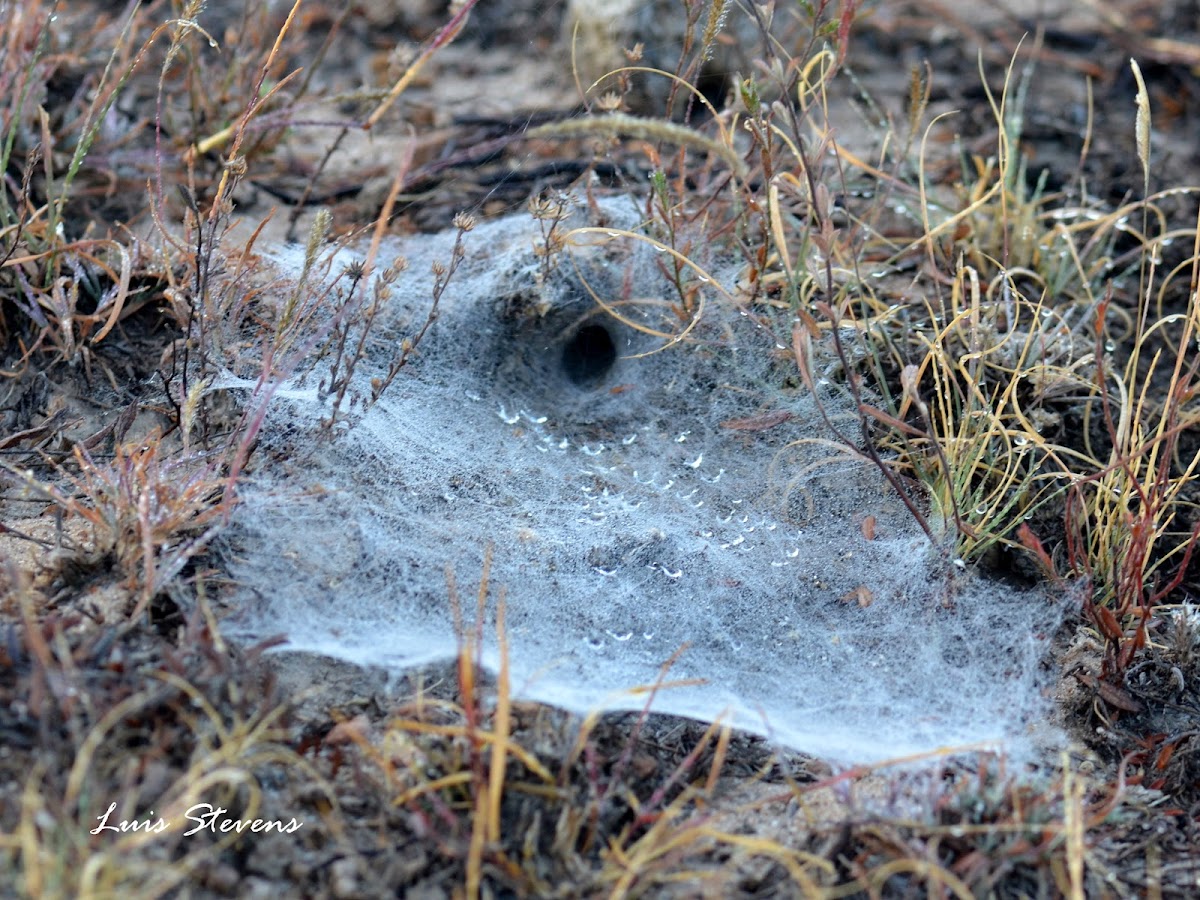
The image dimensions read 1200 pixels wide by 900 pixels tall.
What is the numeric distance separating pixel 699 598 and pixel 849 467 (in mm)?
606

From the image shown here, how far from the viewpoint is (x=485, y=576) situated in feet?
6.86

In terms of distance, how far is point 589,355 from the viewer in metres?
3.29

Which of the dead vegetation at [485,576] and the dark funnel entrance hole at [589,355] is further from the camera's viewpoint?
the dark funnel entrance hole at [589,355]

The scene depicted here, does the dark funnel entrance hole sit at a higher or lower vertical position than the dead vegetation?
lower

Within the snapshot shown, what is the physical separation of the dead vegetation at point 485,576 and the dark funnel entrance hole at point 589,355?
271 mm

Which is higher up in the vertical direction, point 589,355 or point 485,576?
point 485,576

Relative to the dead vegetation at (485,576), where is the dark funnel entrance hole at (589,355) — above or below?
below

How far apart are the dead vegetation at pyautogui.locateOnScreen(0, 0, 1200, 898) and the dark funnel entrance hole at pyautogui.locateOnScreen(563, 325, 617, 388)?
0.89 ft

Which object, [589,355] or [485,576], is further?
[589,355]

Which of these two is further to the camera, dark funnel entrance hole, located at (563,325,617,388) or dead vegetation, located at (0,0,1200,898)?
dark funnel entrance hole, located at (563,325,617,388)

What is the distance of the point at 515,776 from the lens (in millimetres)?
1819

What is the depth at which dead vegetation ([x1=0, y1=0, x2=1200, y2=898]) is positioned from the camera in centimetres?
173

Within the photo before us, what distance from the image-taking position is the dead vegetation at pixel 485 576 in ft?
5.67

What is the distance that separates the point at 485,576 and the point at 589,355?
4.41 ft
